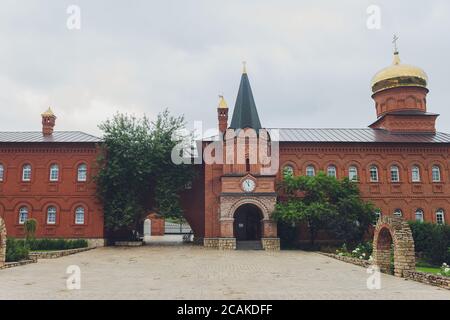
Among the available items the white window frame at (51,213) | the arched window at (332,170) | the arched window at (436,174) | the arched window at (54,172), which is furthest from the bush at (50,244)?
the arched window at (436,174)

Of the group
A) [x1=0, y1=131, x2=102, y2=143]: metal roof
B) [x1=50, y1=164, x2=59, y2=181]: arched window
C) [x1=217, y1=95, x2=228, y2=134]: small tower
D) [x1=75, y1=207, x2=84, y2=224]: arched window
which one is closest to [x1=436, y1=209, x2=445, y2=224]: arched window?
[x1=217, y1=95, x2=228, y2=134]: small tower

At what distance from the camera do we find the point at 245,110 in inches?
1102

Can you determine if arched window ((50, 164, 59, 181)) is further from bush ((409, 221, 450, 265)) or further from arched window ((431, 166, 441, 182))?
arched window ((431, 166, 441, 182))

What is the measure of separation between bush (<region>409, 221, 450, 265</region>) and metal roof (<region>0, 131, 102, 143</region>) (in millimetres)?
22553

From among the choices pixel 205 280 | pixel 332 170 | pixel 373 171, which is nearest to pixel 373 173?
pixel 373 171

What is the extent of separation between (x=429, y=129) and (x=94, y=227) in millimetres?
28091

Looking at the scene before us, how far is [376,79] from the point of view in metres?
33.9

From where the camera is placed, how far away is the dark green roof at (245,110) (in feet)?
90.4

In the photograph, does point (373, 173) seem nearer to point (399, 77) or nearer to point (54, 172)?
point (399, 77)

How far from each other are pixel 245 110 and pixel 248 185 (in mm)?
5782

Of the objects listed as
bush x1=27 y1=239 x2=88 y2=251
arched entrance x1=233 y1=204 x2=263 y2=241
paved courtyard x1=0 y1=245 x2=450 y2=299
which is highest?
arched entrance x1=233 y1=204 x2=263 y2=241

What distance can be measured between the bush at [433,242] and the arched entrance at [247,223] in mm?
10402

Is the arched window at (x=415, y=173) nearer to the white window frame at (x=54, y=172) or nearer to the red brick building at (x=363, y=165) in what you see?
the red brick building at (x=363, y=165)

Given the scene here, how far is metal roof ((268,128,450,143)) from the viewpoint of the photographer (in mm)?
30031
